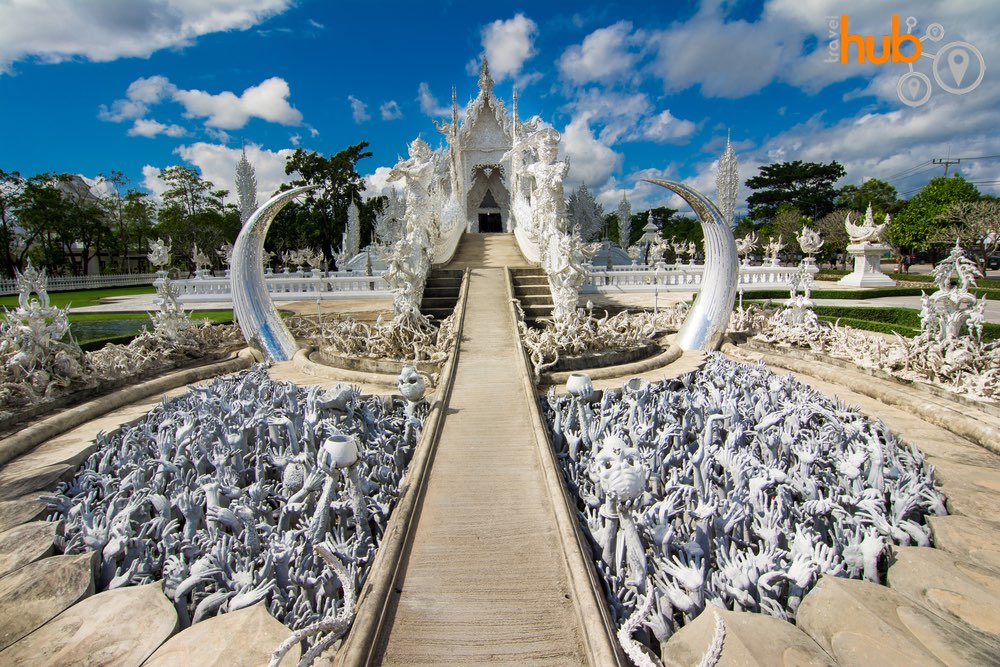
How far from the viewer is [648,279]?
1441 centimetres

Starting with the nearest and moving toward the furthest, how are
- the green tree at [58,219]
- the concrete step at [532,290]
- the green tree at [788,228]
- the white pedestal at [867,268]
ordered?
the concrete step at [532,290] → the white pedestal at [867,268] → the green tree at [58,219] → the green tree at [788,228]

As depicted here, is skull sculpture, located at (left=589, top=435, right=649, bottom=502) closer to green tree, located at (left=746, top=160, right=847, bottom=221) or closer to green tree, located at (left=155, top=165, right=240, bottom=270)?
green tree, located at (left=155, top=165, right=240, bottom=270)

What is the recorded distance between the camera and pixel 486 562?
3072 millimetres

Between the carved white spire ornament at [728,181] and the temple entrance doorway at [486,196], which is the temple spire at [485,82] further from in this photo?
the carved white spire ornament at [728,181]


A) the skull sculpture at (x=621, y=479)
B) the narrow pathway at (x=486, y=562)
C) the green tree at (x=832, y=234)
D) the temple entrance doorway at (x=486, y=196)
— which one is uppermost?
the temple entrance doorway at (x=486, y=196)

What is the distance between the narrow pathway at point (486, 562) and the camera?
249cm

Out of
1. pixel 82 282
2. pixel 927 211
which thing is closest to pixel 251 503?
pixel 82 282

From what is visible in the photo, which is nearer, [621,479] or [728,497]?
[621,479]

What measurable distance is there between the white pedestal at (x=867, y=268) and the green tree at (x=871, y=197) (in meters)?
23.2

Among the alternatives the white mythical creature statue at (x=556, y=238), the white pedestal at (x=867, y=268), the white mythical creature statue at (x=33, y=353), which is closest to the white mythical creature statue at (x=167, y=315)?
the white mythical creature statue at (x=33, y=353)

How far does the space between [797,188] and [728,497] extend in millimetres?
50401

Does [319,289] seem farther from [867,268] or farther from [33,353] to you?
[867,268]

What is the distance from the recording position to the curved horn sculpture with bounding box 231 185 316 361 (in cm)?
785

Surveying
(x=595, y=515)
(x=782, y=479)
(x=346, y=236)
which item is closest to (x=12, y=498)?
(x=595, y=515)
